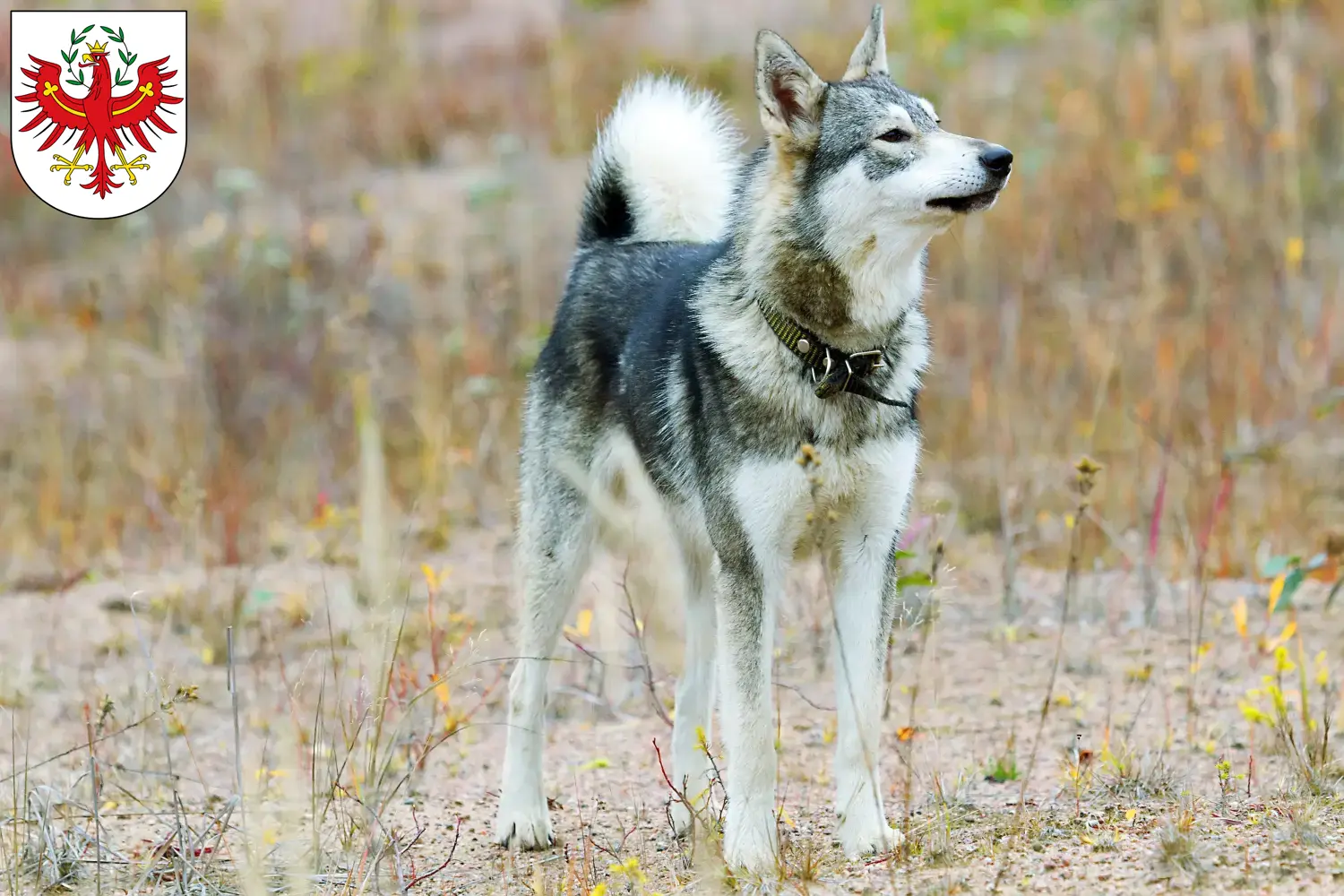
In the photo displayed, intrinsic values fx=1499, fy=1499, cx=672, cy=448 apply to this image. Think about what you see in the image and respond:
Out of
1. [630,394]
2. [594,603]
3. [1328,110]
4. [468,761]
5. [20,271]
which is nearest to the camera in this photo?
[630,394]

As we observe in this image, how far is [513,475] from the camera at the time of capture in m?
8.00

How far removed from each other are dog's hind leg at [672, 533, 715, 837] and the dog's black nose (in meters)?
1.24

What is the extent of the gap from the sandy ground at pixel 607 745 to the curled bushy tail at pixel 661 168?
1134 millimetres

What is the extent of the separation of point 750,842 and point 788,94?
1.80m

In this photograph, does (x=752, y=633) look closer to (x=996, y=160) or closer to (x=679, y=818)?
(x=679, y=818)

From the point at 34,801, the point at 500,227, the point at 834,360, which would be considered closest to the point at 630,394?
the point at 834,360

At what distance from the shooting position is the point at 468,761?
4.86 m

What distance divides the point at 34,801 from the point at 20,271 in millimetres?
8341

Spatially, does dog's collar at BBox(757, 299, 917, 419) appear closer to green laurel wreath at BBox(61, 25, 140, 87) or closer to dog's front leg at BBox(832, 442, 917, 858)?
dog's front leg at BBox(832, 442, 917, 858)

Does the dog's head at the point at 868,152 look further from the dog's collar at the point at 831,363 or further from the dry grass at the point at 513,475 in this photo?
the dry grass at the point at 513,475

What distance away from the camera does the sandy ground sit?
3.17 meters

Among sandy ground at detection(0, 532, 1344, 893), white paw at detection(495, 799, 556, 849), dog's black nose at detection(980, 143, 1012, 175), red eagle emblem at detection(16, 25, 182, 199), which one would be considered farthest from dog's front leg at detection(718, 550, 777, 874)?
red eagle emblem at detection(16, 25, 182, 199)

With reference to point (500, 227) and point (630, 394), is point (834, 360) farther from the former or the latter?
point (500, 227)

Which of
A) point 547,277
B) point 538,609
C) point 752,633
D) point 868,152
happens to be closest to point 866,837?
point 752,633
